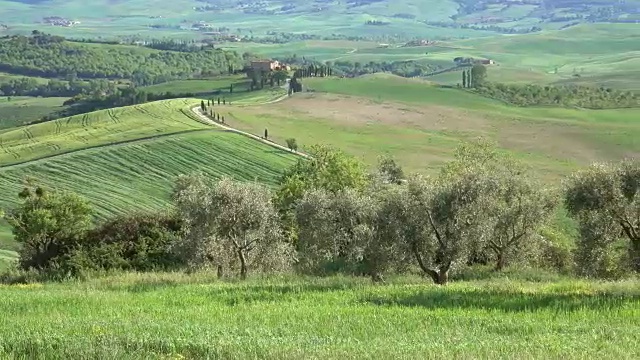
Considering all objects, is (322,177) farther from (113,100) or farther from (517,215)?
(113,100)

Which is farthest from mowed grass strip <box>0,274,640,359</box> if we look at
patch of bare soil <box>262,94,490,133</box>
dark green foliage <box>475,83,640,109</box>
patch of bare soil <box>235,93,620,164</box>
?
dark green foliage <box>475,83,640,109</box>

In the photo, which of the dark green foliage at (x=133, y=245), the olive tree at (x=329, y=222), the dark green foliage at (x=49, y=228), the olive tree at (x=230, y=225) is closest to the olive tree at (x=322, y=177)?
the dark green foliage at (x=133, y=245)

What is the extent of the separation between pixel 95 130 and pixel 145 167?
95.9ft

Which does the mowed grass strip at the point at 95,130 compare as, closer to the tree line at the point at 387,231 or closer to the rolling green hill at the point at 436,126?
the rolling green hill at the point at 436,126

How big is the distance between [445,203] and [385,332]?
1664 centimetres

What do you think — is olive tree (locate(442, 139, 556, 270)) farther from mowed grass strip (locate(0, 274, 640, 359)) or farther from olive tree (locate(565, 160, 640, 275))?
mowed grass strip (locate(0, 274, 640, 359))

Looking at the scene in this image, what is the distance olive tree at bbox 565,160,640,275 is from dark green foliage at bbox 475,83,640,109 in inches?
5365

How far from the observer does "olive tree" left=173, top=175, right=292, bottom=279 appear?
36500 millimetres

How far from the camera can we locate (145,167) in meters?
95.6

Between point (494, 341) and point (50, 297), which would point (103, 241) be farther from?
point (494, 341)

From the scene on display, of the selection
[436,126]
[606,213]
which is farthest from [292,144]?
[606,213]

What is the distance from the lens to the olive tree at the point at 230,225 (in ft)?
120

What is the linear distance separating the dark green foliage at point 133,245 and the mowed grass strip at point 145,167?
92.8ft

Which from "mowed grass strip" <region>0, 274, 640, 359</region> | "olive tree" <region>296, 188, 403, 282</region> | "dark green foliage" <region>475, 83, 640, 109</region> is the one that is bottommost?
"dark green foliage" <region>475, 83, 640, 109</region>
